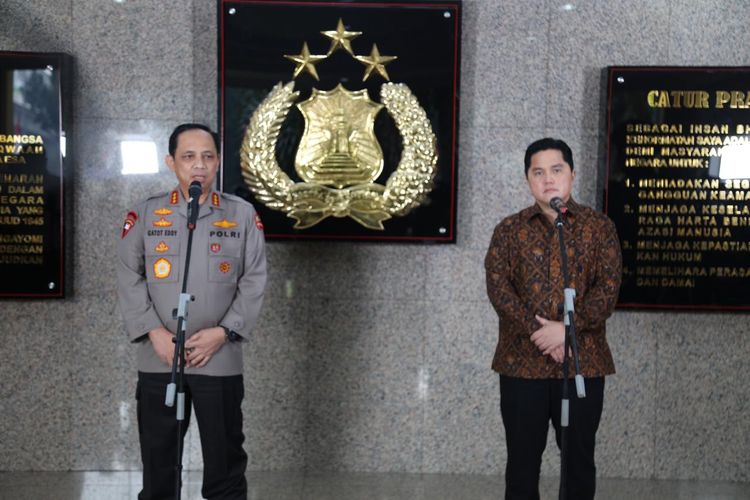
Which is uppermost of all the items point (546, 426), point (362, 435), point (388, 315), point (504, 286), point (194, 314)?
point (504, 286)

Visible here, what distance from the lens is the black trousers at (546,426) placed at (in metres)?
2.74

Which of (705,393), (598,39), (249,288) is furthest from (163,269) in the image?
(705,393)

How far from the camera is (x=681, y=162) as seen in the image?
3.85m

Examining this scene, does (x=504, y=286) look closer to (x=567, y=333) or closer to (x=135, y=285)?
(x=567, y=333)

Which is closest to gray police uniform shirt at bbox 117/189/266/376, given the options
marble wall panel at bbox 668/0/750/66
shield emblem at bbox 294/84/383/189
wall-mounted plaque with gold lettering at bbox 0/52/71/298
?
shield emblem at bbox 294/84/383/189

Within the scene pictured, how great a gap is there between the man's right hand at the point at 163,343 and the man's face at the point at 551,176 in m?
1.26

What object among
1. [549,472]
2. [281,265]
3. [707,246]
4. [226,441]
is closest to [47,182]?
[281,265]

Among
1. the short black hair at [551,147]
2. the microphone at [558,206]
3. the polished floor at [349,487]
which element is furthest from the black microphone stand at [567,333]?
the polished floor at [349,487]

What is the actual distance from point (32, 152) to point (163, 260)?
1382mm

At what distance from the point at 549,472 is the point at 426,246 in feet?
3.84

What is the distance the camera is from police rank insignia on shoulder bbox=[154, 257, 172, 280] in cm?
283

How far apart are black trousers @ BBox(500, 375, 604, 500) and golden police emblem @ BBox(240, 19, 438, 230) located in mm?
1355

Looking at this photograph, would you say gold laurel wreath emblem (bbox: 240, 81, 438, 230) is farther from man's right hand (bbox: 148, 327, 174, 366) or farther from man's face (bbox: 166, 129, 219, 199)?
man's right hand (bbox: 148, 327, 174, 366)

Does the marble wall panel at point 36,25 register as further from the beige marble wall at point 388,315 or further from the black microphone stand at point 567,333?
the black microphone stand at point 567,333
